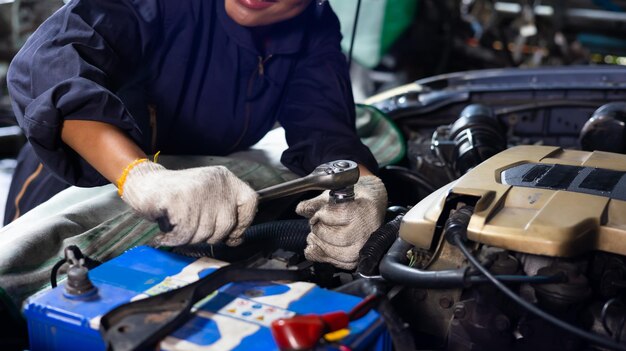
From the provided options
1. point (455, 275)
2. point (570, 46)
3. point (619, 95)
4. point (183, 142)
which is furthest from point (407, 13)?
point (455, 275)

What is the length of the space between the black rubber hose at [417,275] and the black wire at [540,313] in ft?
0.12

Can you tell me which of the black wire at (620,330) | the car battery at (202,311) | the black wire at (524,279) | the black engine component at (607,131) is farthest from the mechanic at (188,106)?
the black engine component at (607,131)

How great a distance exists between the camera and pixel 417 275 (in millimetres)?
1019

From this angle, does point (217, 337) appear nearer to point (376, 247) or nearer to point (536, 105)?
point (376, 247)

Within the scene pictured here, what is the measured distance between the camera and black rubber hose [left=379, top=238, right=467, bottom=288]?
1.00 meters

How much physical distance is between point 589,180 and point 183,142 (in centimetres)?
100

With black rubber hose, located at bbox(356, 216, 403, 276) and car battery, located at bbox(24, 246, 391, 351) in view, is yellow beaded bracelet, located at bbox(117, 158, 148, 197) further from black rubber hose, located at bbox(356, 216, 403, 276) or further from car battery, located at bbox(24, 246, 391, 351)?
black rubber hose, located at bbox(356, 216, 403, 276)

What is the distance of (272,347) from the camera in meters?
0.83

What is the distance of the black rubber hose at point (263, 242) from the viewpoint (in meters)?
1.24

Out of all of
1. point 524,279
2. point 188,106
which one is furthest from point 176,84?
point 524,279

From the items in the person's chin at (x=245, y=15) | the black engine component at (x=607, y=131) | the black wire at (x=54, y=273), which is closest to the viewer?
the black wire at (x=54, y=273)

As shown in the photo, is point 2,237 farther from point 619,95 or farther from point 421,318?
point 619,95

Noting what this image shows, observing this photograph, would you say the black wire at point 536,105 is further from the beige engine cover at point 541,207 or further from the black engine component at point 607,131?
the beige engine cover at point 541,207

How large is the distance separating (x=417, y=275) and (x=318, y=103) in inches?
35.9
